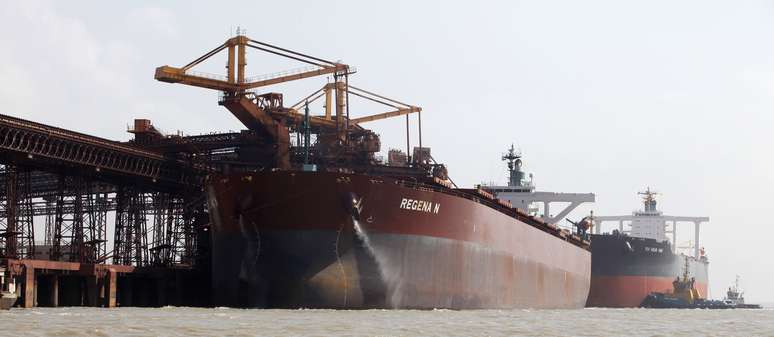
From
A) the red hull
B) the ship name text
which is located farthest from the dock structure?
the red hull

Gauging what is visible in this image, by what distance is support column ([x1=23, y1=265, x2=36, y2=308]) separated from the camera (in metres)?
45.8

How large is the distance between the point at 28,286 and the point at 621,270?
53.1 metres

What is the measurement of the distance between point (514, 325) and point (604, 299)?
4845 centimetres

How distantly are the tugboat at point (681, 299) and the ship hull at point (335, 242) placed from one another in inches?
1627

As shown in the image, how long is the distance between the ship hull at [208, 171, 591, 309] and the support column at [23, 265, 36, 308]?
7.35 m

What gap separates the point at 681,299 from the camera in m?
89.6

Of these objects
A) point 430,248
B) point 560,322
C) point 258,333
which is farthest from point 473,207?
point 258,333

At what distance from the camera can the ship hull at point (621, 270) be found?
86500 millimetres

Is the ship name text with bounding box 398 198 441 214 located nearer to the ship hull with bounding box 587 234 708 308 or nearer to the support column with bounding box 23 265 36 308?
the support column with bounding box 23 265 36 308

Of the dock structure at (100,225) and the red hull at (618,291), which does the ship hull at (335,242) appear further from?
the red hull at (618,291)

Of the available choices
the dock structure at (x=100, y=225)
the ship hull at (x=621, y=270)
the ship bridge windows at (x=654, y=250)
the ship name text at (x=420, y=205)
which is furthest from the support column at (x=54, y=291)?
the ship bridge windows at (x=654, y=250)

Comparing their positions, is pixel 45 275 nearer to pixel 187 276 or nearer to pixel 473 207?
pixel 187 276

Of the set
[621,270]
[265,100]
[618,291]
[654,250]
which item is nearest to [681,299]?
[654,250]

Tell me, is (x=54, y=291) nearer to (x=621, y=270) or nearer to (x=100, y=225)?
(x=100, y=225)
